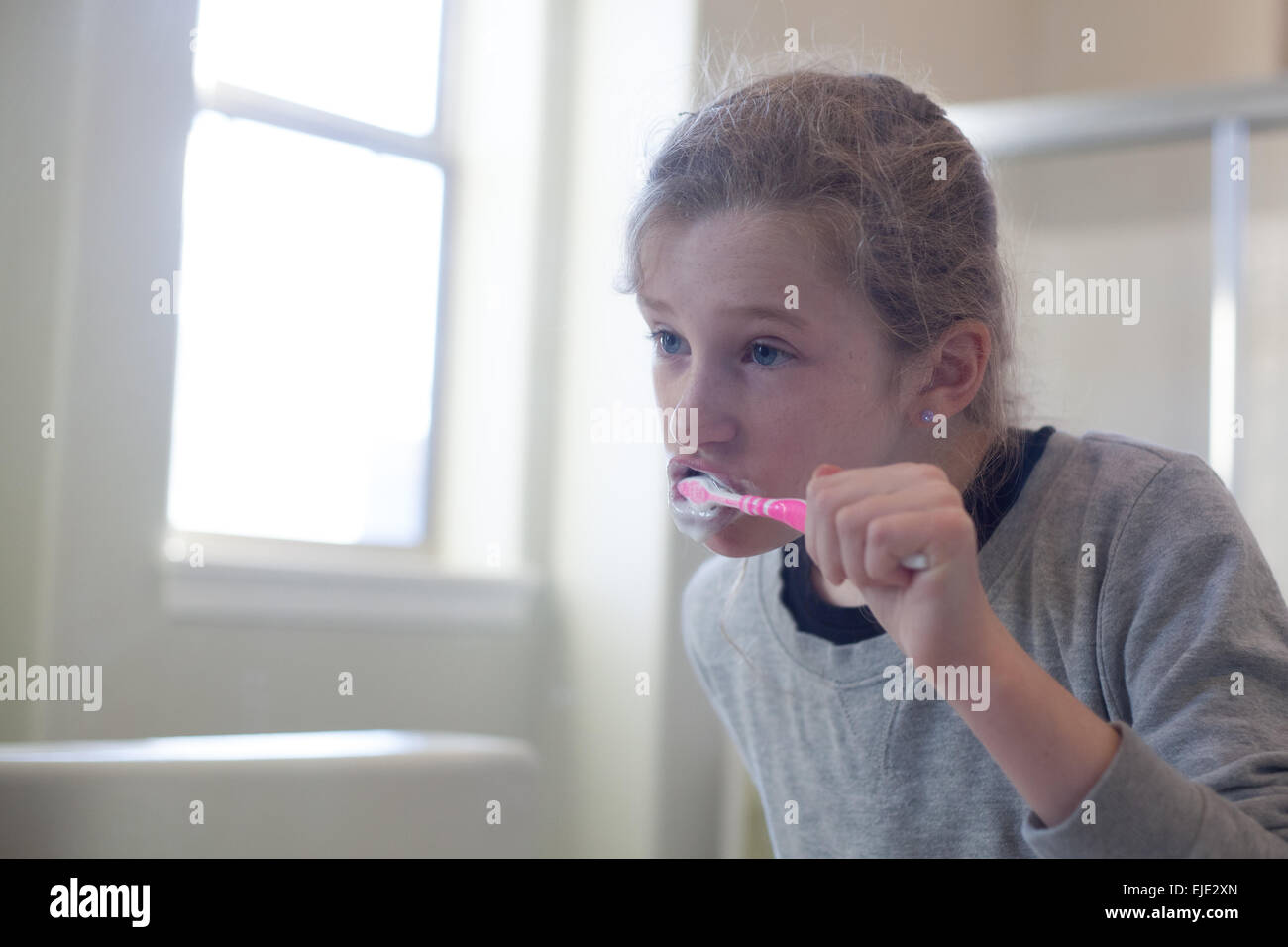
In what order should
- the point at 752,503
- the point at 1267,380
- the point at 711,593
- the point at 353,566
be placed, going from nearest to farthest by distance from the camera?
the point at 752,503 < the point at 711,593 < the point at 353,566 < the point at 1267,380

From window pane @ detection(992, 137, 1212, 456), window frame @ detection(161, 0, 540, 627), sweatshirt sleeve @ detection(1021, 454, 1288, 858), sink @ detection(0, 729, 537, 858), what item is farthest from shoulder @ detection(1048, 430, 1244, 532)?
window pane @ detection(992, 137, 1212, 456)

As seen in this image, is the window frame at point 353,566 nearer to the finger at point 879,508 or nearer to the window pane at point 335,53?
the window pane at point 335,53

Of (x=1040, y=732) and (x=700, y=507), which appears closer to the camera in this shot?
(x=1040, y=732)

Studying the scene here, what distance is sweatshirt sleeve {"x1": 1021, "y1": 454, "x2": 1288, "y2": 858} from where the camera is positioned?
35cm

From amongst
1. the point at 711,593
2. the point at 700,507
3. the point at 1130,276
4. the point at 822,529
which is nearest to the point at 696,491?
the point at 700,507

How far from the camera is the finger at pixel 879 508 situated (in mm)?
331

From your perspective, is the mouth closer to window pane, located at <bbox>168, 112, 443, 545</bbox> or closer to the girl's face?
the girl's face

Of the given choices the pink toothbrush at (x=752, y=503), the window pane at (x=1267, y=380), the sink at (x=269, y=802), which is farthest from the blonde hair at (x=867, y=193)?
the window pane at (x=1267, y=380)

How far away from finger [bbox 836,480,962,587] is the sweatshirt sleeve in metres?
0.09

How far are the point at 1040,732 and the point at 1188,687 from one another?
0.09 metres

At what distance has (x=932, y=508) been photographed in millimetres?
332

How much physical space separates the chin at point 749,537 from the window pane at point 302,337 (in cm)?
79

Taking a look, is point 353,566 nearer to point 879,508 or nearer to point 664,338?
point 664,338
